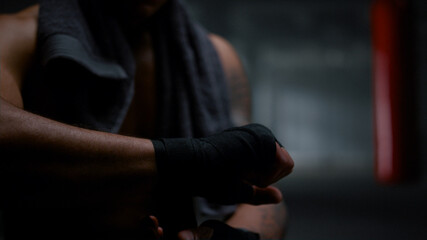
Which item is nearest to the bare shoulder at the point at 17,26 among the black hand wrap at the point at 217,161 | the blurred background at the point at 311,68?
the black hand wrap at the point at 217,161

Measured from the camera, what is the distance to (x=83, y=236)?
1.32 ft

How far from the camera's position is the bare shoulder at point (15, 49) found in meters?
0.48

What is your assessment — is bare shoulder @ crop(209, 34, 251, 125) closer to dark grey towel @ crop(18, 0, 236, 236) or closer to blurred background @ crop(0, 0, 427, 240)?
dark grey towel @ crop(18, 0, 236, 236)

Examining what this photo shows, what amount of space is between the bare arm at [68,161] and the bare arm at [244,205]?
27cm

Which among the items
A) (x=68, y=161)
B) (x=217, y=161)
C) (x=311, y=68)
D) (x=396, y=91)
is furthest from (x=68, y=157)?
(x=311, y=68)

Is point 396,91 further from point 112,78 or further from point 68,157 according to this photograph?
point 68,157

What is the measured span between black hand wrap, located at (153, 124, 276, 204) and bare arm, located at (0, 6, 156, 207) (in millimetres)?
20

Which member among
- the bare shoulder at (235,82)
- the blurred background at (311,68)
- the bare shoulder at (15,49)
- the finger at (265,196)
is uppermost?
the bare shoulder at (15,49)

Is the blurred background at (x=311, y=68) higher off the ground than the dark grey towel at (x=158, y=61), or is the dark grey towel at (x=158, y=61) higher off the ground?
the dark grey towel at (x=158, y=61)

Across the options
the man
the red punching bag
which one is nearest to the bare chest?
the man

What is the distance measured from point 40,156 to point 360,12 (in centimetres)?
327

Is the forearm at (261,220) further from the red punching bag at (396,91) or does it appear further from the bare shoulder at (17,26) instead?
the red punching bag at (396,91)

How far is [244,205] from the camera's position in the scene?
637 millimetres

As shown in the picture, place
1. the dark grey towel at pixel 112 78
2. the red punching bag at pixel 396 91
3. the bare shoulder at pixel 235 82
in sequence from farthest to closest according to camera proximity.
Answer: the red punching bag at pixel 396 91 → the bare shoulder at pixel 235 82 → the dark grey towel at pixel 112 78
